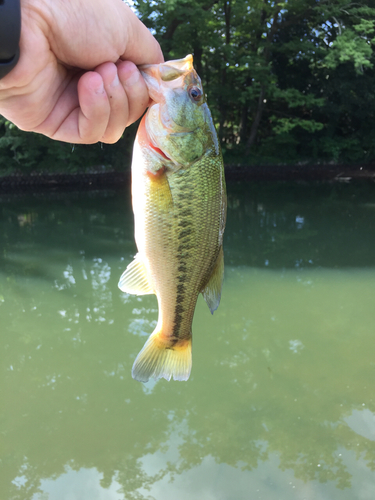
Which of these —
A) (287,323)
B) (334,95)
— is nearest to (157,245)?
(287,323)

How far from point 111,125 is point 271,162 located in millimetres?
18946

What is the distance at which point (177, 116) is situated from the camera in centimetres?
154

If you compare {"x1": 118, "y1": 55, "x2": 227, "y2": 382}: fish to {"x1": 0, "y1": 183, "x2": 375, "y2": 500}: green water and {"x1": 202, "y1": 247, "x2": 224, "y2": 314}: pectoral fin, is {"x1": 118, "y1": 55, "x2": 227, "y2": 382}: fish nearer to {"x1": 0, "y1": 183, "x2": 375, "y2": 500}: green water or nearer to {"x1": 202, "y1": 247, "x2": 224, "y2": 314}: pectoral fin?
{"x1": 202, "y1": 247, "x2": 224, "y2": 314}: pectoral fin

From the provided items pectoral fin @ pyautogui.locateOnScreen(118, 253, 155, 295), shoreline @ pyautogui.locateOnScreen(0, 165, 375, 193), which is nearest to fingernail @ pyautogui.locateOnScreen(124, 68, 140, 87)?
pectoral fin @ pyautogui.locateOnScreen(118, 253, 155, 295)

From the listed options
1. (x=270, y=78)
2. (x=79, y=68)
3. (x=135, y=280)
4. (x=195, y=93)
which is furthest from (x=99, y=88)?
(x=270, y=78)

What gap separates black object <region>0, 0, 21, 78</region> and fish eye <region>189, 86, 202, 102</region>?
0.61 metres

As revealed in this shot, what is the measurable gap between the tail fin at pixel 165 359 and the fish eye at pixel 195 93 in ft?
3.37

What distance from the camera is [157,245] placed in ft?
5.36

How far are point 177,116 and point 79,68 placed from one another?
0.48m

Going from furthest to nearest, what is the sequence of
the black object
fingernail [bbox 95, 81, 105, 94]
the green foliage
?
the green foliage
fingernail [bbox 95, 81, 105, 94]
the black object

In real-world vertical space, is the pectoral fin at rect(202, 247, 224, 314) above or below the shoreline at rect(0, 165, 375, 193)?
above

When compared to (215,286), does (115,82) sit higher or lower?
higher

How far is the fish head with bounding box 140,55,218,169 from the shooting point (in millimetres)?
1532

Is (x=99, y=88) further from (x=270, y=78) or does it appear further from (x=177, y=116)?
(x=270, y=78)
